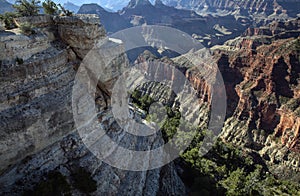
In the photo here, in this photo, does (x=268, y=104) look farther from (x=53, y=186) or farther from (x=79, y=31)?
(x=53, y=186)

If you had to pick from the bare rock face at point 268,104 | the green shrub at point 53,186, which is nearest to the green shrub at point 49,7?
the green shrub at point 53,186

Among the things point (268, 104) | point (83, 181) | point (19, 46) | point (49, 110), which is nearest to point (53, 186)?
point (83, 181)

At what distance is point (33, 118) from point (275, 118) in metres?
80.9

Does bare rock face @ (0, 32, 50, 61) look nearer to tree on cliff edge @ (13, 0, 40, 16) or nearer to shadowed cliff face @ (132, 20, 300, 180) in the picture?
tree on cliff edge @ (13, 0, 40, 16)

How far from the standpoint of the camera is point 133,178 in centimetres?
2917

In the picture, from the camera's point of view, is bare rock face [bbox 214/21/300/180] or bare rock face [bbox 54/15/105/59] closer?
bare rock face [bbox 54/15/105/59]

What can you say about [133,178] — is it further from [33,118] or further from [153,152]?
[33,118]

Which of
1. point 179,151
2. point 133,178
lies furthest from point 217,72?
point 133,178

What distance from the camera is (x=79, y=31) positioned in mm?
25016

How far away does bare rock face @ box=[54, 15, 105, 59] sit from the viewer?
25000 millimetres

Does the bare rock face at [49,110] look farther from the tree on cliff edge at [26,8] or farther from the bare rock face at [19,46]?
the tree on cliff edge at [26,8]

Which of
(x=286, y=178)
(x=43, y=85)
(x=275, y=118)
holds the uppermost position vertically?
(x=43, y=85)

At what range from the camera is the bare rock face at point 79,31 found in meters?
25.0

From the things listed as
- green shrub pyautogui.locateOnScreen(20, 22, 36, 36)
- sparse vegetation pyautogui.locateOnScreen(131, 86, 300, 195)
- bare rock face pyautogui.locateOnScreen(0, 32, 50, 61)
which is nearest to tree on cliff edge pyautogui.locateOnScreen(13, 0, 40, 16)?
green shrub pyautogui.locateOnScreen(20, 22, 36, 36)
